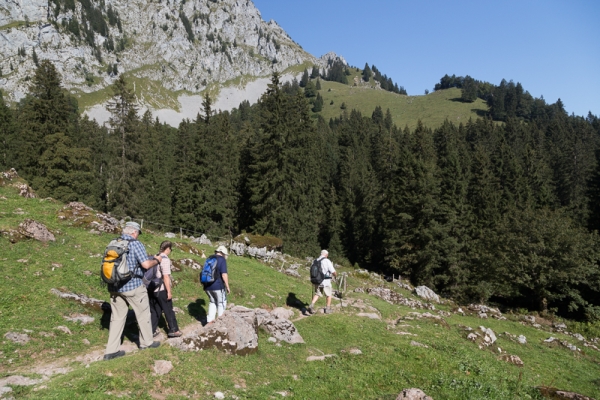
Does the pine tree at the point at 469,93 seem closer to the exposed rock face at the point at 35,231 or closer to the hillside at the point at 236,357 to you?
the hillside at the point at 236,357

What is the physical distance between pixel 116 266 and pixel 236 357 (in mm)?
3431

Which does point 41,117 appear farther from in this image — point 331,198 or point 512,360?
point 331,198

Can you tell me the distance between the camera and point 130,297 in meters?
7.85

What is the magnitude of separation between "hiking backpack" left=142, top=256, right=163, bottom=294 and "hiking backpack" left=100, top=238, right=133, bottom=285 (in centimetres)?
106

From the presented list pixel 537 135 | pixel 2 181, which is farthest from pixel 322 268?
pixel 537 135

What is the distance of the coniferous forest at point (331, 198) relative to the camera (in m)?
35.8

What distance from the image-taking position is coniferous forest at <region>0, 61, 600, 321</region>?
118 feet

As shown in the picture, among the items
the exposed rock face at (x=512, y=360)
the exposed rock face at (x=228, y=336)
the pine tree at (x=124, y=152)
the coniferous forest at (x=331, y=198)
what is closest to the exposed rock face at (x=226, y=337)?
the exposed rock face at (x=228, y=336)

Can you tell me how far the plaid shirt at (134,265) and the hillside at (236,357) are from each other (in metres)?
1.43

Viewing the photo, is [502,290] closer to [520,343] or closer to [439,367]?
[520,343]

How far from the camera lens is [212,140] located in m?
50.1

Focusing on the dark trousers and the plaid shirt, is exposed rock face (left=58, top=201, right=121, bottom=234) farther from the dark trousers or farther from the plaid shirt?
the plaid shirt

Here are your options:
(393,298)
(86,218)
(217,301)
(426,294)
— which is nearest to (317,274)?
Answer: (217,301)

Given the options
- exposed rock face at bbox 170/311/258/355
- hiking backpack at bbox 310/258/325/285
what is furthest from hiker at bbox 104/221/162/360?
hiking backpack at bbox 310/258/325/285
